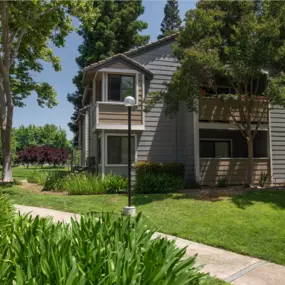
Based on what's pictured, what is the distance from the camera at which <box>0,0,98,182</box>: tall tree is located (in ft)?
53.2

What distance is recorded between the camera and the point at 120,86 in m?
15.7

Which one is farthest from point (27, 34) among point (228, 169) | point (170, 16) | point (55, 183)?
point (170, 16)

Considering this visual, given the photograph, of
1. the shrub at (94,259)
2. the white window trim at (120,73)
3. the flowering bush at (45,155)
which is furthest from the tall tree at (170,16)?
the shrub at (94,259)

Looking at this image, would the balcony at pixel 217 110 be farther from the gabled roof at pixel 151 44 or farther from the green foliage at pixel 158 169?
the gabled roof at pixel 151 44

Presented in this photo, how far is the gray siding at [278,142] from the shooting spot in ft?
54.7

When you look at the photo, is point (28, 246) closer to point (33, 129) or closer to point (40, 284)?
point (40, 284)

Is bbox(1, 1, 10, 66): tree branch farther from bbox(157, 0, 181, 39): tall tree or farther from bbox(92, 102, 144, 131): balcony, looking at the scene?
bbox(157, 0, 181, 39): tall tree

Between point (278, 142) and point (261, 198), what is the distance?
7.25 m

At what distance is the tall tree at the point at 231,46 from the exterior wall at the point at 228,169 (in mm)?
3623

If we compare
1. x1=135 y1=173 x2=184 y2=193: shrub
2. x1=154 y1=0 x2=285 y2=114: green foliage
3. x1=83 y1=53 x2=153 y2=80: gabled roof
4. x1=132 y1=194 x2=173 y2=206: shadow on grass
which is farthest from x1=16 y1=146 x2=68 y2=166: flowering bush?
x1=132 y1=194 x2=173 y2=206: shadow on grass

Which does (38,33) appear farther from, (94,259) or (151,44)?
(94,259)

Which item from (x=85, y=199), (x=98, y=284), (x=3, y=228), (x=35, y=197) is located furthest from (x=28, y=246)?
(x=35, y=197)

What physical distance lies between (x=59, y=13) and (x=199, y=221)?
1451 cm

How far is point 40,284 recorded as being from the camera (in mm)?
2635
